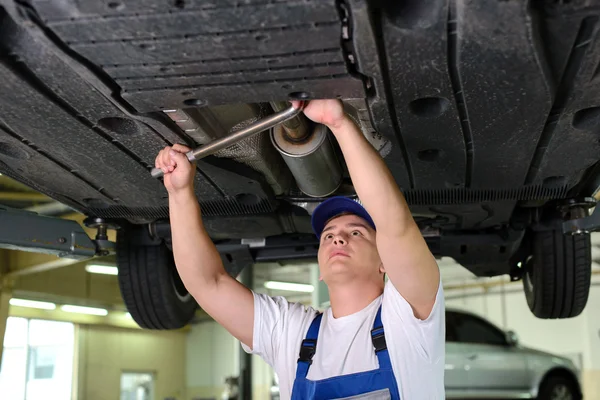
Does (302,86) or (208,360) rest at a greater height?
(302,86)

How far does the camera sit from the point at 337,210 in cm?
213

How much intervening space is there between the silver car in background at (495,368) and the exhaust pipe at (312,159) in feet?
16.2

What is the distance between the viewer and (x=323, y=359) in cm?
180

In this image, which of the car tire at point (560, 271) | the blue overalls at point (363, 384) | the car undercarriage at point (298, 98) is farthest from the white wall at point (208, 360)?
the blue overalls at point (363, 384)

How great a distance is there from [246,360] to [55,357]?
822 centimetres

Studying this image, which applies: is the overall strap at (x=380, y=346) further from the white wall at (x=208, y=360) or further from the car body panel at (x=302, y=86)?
the white wall at (x=208, y=360)

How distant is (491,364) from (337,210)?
517cm

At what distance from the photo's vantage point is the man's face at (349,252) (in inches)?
74.6

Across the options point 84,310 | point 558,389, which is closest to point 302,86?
point 558,389

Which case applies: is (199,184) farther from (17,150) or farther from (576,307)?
(576,307)

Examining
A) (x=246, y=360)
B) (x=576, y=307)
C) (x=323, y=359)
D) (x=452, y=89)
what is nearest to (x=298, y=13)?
(x=452, y=89)

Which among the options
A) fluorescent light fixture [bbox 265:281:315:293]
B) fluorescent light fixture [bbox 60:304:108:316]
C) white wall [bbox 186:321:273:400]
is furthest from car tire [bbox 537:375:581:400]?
white wall [bbox 186:321:273:400]

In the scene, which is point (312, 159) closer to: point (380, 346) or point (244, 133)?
point (244, 133)

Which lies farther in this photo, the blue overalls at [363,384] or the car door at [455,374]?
the car door at [455,374]
